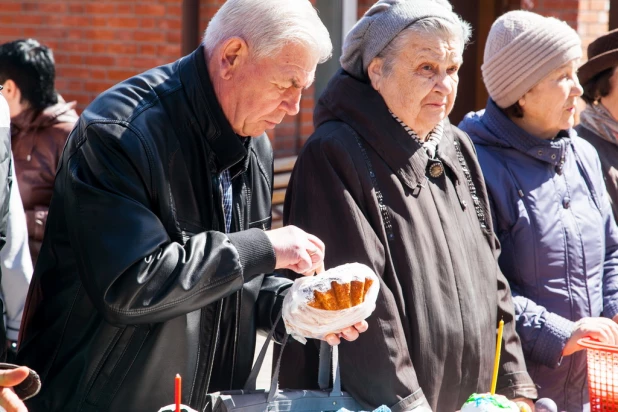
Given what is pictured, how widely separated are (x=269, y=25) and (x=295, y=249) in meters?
0.54


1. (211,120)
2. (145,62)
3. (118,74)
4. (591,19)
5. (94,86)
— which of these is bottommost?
(94,86)

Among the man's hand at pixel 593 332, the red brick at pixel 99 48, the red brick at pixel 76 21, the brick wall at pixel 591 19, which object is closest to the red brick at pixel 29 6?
the red brick at pixel 76 21

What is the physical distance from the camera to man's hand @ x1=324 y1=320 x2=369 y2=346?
240 cm

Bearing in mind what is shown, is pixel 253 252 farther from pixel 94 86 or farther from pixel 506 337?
pixel 94 86

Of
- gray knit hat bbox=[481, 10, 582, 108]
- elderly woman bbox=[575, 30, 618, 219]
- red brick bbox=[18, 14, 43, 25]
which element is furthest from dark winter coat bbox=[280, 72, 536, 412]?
red brick bbox=[18, 14, 43, 25]

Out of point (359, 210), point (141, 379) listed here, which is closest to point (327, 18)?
point (359, 210)

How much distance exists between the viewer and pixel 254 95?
2381mm

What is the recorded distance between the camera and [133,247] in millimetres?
2148

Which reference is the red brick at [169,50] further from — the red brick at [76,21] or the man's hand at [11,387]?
the man's hand at [11,387]

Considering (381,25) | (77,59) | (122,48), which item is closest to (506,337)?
(381,25)

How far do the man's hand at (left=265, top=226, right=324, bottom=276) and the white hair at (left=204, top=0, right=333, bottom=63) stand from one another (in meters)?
0.44

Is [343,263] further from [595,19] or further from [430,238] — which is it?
[595,19]

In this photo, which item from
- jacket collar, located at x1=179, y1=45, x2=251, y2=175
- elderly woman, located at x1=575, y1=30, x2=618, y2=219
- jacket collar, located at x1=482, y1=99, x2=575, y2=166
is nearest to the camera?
jacket collar, located at x1=179, y1=45, x2=251, y2=175

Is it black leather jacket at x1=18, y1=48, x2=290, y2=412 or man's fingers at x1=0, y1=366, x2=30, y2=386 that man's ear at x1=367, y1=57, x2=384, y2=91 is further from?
man's fingers at x1=0, y1=366, x2=30, y2=386
